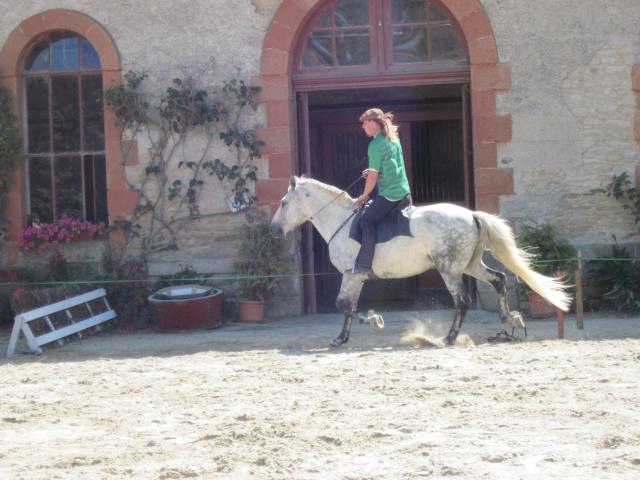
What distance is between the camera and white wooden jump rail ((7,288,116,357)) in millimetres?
9469

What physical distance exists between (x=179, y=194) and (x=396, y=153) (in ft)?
11.8

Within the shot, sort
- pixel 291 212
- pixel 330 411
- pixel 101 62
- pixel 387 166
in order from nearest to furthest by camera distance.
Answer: pixel 330 411 → pixel 387 166 → pixel 291 212 → pixel 101 62

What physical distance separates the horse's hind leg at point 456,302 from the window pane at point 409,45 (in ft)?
→ 11.8

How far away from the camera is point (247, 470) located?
4824 millimetres

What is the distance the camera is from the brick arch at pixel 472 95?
11.0m

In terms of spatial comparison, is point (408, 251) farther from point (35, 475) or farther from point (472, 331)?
point (35, 475)

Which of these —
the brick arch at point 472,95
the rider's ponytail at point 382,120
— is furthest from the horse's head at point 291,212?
the brick arch at point 472,95

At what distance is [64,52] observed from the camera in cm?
1185

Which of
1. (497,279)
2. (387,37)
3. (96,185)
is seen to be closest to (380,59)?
(387,37)

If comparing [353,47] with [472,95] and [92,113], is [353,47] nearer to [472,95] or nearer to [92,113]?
[472,95]

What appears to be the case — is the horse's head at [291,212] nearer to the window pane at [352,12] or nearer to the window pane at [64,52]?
the window pane at [352,12]

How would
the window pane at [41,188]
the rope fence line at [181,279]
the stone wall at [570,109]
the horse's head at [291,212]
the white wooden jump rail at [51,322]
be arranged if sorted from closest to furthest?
1. the horse's head at [291,212]
2. the white wooden jump rail at [51,322]
3. the rope fence line at [181,279]
4. the stone wall at [570,109]
5. the window pane at [41,188]

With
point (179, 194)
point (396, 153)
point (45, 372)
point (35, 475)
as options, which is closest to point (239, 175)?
point (179, 194)

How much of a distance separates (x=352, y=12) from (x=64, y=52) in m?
3.61
